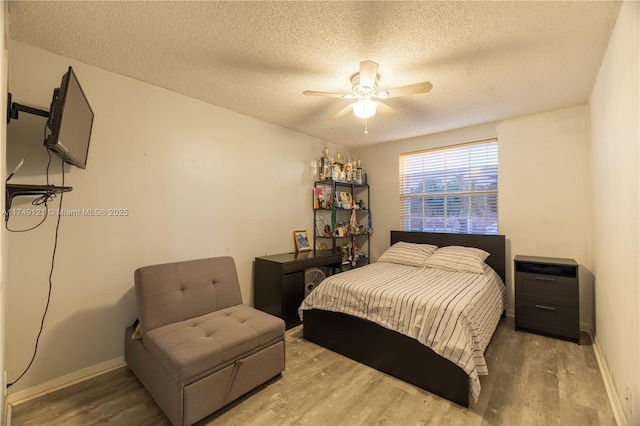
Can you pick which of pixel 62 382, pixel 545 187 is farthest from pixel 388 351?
pixel 545 187

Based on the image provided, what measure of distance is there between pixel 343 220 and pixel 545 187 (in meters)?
2.65

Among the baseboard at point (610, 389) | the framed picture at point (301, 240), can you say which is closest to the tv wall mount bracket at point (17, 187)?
the framed picture at point (301, 240)

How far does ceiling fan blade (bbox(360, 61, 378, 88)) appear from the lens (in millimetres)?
1977

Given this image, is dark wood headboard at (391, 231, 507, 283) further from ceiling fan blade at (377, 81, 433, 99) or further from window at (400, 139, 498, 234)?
ceiling fan blade at (377, 81, 433, 99)

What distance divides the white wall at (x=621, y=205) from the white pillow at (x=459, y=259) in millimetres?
980

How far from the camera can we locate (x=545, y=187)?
3.24 m

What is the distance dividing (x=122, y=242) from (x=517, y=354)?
361cm

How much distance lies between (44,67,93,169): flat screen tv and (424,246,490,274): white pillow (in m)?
3.42

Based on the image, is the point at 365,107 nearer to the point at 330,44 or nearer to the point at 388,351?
the point at 330,44

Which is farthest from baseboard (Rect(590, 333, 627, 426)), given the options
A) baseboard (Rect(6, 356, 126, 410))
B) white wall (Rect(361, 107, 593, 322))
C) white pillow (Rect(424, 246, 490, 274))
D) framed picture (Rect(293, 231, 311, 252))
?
baseboard (Rect(6, 356, 126, 410))

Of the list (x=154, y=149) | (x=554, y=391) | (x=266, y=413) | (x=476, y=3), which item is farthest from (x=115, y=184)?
(x=554, y=391)

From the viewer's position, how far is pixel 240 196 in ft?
10.6

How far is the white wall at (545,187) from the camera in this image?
303 cm

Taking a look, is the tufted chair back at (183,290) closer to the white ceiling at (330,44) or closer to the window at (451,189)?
the white ceiling at (330,44)
